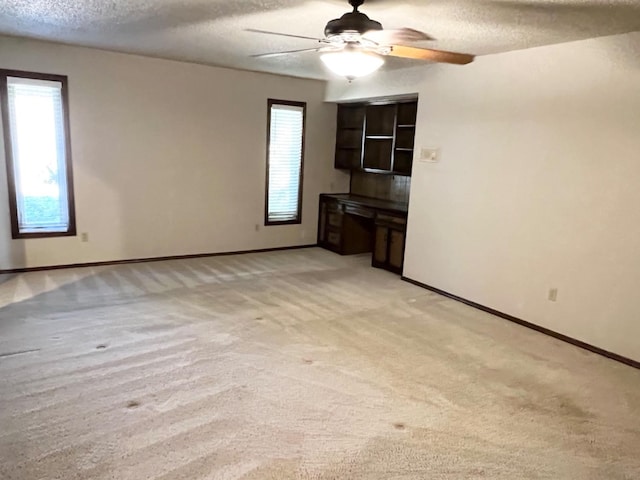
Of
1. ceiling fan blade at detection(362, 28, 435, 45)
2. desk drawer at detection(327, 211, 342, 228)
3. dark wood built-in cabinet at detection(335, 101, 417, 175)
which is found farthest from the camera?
desk drawer at detection(327, 211, 342, 228)

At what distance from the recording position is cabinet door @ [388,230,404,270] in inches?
226

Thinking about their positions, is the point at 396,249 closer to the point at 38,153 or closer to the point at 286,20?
the point at 286,20

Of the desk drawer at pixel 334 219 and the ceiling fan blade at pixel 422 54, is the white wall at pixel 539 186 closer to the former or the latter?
the ceiling fan blade at pixel 422 54

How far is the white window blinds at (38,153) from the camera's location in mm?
4984

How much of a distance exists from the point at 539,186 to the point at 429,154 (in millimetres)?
1402

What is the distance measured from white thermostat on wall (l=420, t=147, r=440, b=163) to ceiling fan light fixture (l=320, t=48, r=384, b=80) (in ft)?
7.36

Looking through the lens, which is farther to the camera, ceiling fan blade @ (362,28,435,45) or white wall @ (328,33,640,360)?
white wall @ (328,33,640,360)

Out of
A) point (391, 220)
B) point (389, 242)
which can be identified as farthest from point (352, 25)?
point (389, 242)

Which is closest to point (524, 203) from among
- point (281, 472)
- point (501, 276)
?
Answer: point (501, 276)

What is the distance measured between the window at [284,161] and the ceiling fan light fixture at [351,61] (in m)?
3.63

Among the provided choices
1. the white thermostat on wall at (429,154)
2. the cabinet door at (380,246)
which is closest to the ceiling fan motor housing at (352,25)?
the white thermostat on wall at (429,154)

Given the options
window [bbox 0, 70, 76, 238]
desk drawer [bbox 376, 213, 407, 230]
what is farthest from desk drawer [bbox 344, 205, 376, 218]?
window [bbox 0, 70, 76, 238]

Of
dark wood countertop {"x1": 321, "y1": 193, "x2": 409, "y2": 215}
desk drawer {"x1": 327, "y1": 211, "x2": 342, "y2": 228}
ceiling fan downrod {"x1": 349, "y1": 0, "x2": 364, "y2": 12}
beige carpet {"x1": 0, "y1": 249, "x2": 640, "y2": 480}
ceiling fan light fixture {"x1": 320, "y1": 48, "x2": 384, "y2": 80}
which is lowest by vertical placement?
beige carpet {"x1": 0, "y1": 249, "x2": 640, "y2": 480}

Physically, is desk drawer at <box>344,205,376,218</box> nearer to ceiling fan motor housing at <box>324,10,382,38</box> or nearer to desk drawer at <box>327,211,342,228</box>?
desk drawer at <box>327,211,342,228</box>
